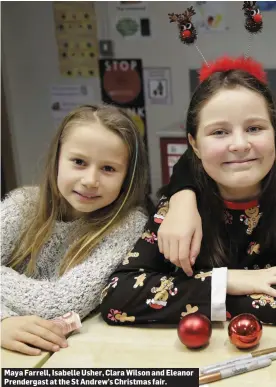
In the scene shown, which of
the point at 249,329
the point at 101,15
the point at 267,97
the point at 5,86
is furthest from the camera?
the point at 5,86

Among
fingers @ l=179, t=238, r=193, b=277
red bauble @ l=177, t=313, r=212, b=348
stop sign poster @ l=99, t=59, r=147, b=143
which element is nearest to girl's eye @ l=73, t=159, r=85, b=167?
fingers @ l=179, t=238, r=193, b=277

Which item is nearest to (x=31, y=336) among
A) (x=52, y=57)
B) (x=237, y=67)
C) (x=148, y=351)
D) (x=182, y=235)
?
(x=148, y=351)

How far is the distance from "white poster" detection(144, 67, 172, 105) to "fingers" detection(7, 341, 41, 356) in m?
0.99

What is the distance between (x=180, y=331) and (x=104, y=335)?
0.44ft

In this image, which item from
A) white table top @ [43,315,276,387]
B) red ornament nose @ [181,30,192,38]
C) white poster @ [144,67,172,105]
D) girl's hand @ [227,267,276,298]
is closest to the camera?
white table top @ [43,315,276,387]

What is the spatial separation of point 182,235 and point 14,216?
35cm

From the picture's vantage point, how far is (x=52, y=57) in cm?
163

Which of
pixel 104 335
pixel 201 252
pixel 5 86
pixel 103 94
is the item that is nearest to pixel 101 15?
pixel 103 94

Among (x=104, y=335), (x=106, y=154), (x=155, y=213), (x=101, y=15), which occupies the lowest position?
(x=104, y=335)

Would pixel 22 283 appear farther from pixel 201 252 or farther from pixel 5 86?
pixel 5 86

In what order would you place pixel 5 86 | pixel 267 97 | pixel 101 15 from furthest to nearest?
pixel 5 86 < pixel 101 15 < pixel 267 97

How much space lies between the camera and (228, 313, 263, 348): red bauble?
2.29 feet

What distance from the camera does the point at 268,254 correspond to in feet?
2.86

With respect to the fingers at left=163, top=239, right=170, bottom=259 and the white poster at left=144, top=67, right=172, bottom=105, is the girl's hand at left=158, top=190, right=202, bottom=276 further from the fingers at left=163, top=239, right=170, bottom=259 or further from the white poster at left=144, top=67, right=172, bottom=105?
the white poster at left=144, top=67, right=172, bottom=105
